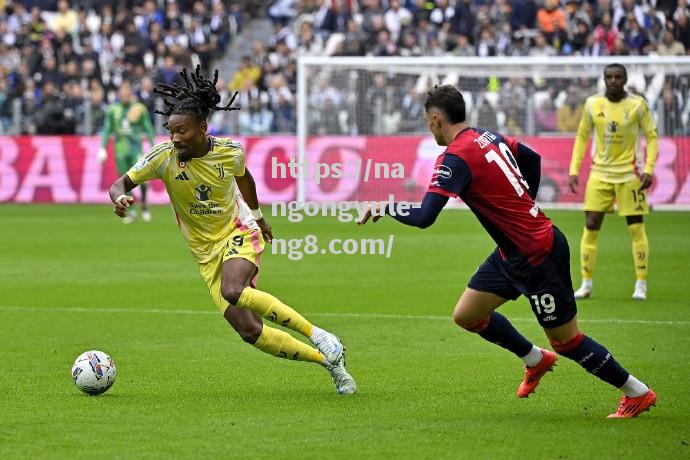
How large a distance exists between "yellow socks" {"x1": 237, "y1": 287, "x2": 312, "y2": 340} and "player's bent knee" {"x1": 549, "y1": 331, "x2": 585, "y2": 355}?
1.73 meters

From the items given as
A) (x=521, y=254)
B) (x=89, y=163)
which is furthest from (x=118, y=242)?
(x=521, y=254)

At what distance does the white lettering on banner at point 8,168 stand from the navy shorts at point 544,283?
74.9 feet

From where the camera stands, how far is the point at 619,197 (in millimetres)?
13969

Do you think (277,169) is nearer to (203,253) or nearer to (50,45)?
(50,45)

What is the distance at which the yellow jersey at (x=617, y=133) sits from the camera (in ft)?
45.6

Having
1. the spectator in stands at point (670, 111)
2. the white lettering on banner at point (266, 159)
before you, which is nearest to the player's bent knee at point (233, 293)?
the spectator in stands at point (670, 111)

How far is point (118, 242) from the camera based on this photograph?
20.9m

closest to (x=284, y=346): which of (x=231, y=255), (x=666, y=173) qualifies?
(x=231, y=255)

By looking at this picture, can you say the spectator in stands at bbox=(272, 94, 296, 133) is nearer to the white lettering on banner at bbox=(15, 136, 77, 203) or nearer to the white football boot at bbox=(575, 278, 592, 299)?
the white lettering on banner at bbox=(15, 136, 77, 203)

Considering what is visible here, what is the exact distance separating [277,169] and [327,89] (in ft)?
7.12

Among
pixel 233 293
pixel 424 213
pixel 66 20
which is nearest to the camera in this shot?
pixel 424 213

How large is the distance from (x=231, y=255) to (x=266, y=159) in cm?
1953

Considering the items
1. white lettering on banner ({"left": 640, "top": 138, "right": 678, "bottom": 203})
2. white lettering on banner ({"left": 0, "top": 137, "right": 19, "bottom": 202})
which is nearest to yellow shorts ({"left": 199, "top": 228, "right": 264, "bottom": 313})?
white lettering on banner ({"left": 640, "top": 138, "right": 678, "bottom": 203})

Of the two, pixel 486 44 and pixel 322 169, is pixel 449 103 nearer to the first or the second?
pixel 322 169
